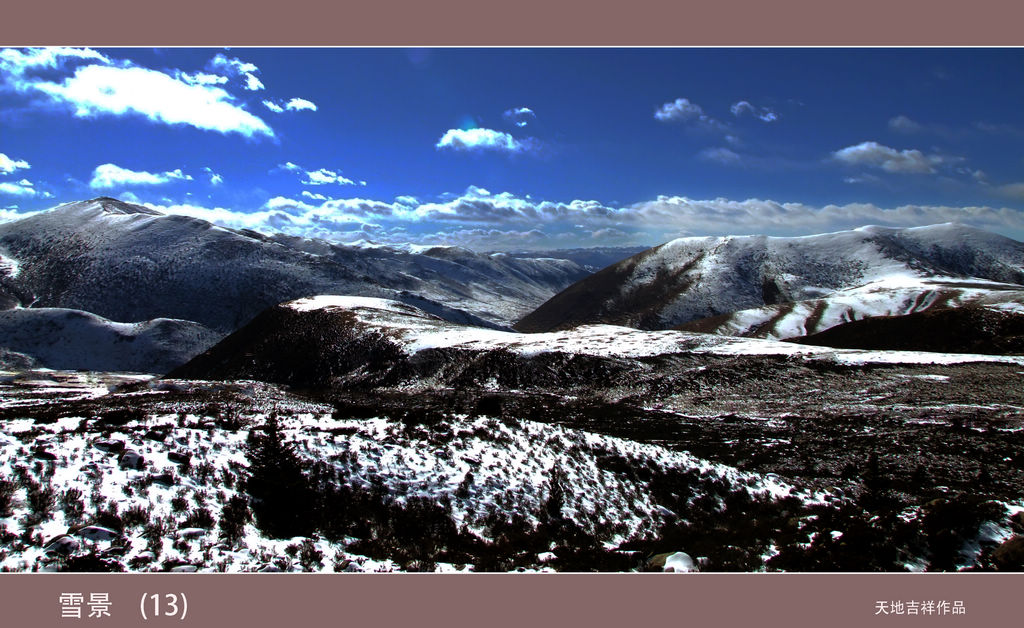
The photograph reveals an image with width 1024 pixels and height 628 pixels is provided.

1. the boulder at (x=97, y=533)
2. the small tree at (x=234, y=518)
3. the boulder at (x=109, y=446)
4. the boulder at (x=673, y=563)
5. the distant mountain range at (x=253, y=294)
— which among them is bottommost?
the boulder at (x=673, y=563)

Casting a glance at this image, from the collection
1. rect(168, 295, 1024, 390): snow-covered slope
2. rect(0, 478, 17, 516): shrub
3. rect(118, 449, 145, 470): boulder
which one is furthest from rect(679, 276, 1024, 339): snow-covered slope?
rect(0, 478, 17, 516): shrub

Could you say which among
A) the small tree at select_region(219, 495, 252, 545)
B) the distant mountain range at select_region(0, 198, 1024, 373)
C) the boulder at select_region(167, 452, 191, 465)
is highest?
the distant mountain range at select_region(0, 198, 1024, 373)

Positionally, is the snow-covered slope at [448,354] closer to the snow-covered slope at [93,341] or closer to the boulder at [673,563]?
the snow-covered slope at [93,341]

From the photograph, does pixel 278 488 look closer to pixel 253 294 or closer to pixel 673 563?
pixel 673 563

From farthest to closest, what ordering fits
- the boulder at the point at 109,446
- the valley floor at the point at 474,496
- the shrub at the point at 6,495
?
the boulder at the point at 109,446
the valley floor at the point at 474,496
the shrub at the point at 6,495

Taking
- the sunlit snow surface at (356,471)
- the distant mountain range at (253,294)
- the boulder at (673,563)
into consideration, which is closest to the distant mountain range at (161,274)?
the distant mountain range at (253,294)

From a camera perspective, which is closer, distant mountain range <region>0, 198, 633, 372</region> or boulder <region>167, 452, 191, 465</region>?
boulder <region>167, 452, 191, 465</region>

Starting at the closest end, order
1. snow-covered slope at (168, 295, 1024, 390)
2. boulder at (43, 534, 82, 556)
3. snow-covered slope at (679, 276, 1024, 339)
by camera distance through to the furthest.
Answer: boulder at (43, 534, 82, 556)
snow-covered slope at (168, 295, 1024, 390)
snow-covered slope at (679, 276, 1024, 339)

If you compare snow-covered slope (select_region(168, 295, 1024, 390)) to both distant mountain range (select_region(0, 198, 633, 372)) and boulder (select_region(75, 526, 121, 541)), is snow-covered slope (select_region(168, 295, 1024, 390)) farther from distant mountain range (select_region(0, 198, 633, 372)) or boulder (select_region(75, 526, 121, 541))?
distant mountain range (select_region(0, 198, 633, 372))

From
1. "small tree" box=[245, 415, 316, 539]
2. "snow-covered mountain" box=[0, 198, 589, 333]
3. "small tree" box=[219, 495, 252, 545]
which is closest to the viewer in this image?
"small tree" box=[219, 495, 252, 545]
